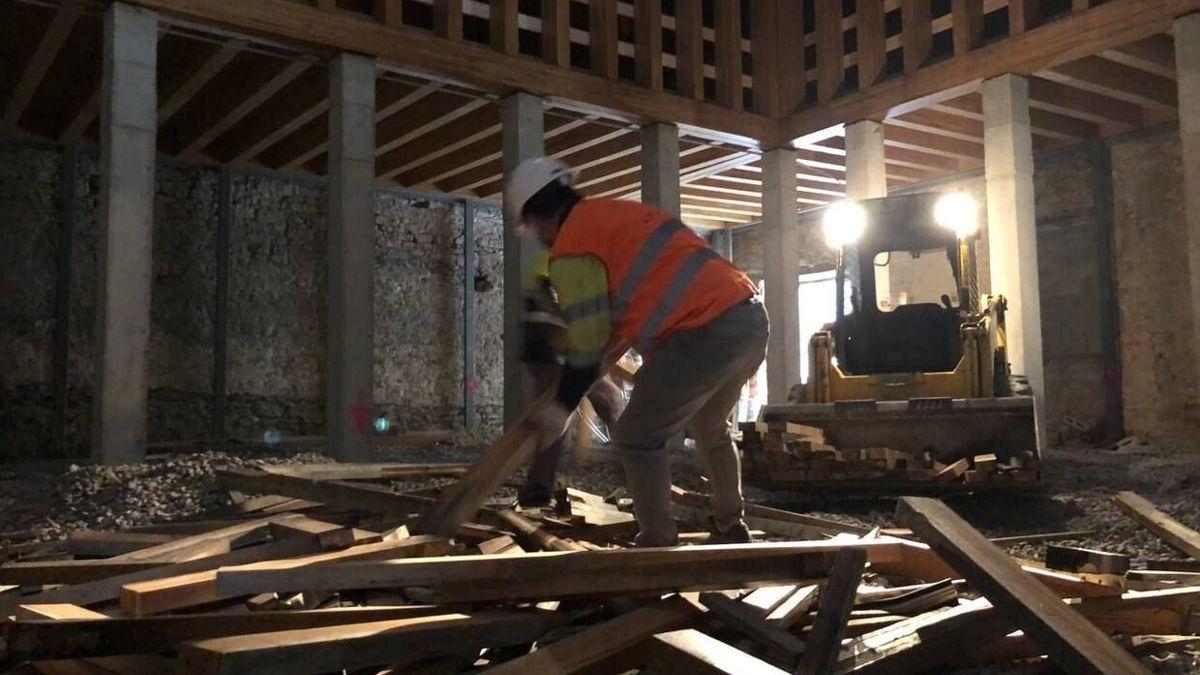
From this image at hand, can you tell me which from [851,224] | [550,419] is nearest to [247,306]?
[851,224]

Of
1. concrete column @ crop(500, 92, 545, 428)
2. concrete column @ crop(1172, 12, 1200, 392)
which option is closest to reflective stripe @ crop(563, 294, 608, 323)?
concrete column @ crop(500, 92, 545, 428)

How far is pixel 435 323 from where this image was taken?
16.7 m

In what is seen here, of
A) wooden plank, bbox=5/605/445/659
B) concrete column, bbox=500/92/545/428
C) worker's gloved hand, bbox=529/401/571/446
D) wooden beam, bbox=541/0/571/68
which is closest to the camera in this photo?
wooden plank, bbox=5/605/445/659

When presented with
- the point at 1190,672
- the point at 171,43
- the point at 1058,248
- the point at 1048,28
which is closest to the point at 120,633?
the point at 1190,672

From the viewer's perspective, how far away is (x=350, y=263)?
10.1 m

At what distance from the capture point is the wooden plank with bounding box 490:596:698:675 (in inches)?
108

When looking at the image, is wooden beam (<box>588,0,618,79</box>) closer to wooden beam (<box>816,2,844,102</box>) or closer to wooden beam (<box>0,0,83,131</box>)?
wooden beam (<box>816,2,844,102</box>)

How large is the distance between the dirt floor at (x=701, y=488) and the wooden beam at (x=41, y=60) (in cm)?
467

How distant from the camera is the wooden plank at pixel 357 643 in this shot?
2469 millimetres

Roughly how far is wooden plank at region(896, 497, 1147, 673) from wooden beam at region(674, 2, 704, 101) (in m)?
10.1

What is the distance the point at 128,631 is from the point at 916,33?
1182cm

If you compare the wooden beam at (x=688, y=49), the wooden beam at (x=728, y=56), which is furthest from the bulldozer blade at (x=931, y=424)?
the wooden beam at (x=728, y=56)

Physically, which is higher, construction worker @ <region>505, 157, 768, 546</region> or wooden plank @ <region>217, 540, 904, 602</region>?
construction worker @ <region>505, 157, 768, 546</region>

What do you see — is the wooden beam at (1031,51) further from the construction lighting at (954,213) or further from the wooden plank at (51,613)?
the wooden plank at (51,613)
